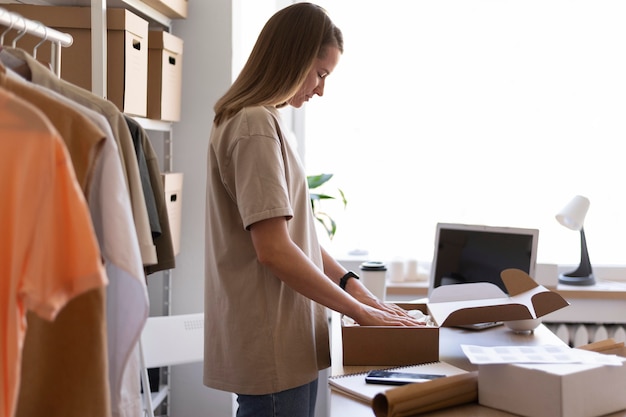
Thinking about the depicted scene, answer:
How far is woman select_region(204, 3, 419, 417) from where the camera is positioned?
A: 1.60m

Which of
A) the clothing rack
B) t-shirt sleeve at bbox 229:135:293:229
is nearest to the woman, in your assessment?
t-shirt sleeve at bbox 229:135:293:229

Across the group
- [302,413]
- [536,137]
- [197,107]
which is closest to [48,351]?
[302,413]

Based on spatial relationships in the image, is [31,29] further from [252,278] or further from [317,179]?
[317,179]

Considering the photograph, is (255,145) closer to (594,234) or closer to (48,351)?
(48,351)

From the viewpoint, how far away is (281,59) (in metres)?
1.69

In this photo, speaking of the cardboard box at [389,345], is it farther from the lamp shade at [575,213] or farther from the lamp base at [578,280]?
Result: the lamp base at [578,280]

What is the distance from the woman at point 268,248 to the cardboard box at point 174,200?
2.94 ft

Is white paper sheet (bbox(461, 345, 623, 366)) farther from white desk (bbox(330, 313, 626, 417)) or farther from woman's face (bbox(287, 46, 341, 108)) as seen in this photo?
woman's face (bbox(287, 46, 341, 108))

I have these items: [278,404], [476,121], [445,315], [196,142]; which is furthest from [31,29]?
[476,121]

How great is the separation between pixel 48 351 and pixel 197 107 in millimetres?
1881

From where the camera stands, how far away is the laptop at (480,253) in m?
2.52

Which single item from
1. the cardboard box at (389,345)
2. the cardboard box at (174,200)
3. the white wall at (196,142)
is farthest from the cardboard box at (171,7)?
the cardboard box at (389,345)

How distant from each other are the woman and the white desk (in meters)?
0.12

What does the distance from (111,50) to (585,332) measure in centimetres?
211
